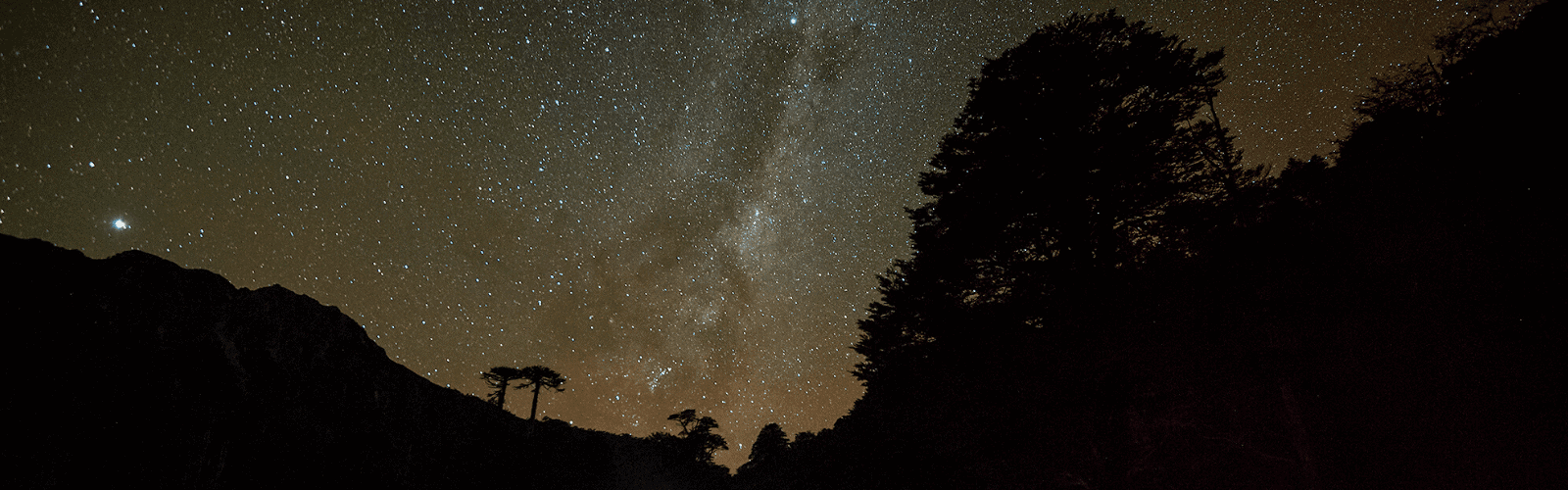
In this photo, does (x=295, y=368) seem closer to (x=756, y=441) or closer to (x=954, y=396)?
(x=954, y=396)

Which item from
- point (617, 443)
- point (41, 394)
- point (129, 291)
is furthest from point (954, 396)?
point (617, 443)

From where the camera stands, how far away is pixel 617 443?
6731 centimetres

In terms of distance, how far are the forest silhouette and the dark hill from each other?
0.13 m

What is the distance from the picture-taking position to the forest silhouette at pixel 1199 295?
23.4 feet

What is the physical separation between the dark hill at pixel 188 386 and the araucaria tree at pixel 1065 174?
2264 cm

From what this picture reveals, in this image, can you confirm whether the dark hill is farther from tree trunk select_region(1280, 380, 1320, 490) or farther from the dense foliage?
tree trunk select_region(1280, 380, 1320, 490)

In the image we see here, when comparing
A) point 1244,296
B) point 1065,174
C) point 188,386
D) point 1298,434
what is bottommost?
point 1298,434

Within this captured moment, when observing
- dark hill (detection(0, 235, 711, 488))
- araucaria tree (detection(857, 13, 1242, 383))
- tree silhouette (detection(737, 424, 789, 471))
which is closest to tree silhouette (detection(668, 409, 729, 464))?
tree silhouette (detection(737, 424, 789, 471))

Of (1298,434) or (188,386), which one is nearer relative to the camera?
(1298,434)

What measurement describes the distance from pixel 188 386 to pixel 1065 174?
26.5 meters

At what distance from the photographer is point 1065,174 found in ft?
30.9

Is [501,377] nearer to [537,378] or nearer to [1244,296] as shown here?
[537,378]

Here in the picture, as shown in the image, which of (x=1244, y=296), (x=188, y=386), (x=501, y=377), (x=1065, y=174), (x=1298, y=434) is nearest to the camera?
(x=1298, y=434)

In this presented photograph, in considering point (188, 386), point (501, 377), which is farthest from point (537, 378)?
point (188, 386)
